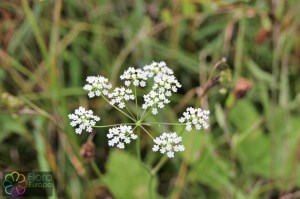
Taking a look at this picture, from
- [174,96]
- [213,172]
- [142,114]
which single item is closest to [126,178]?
[213,172]

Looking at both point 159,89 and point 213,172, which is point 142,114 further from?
point 213,172

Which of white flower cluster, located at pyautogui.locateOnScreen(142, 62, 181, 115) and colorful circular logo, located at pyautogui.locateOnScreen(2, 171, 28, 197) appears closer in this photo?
white flower cluster, located at pyautogui.locateOnScreen(142, 62, 181, 115)

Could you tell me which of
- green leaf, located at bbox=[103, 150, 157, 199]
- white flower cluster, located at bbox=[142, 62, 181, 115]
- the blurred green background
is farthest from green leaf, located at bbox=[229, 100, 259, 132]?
white flower cluster, located at bbox=[142, 62, 181, 115]

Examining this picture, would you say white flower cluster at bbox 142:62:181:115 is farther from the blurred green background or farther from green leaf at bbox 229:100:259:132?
green leaf at bbox 229:100:259:132

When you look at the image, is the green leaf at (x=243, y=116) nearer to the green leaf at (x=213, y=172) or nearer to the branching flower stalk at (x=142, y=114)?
the green leaf at (x=213, y=172)

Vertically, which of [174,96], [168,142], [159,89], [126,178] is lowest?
[168,142]

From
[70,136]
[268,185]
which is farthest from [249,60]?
[70,136]

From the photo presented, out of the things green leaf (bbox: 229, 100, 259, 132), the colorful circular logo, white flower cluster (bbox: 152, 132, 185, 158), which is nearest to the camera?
white flower cluster (bbox: 152, 132, 185, 158)
